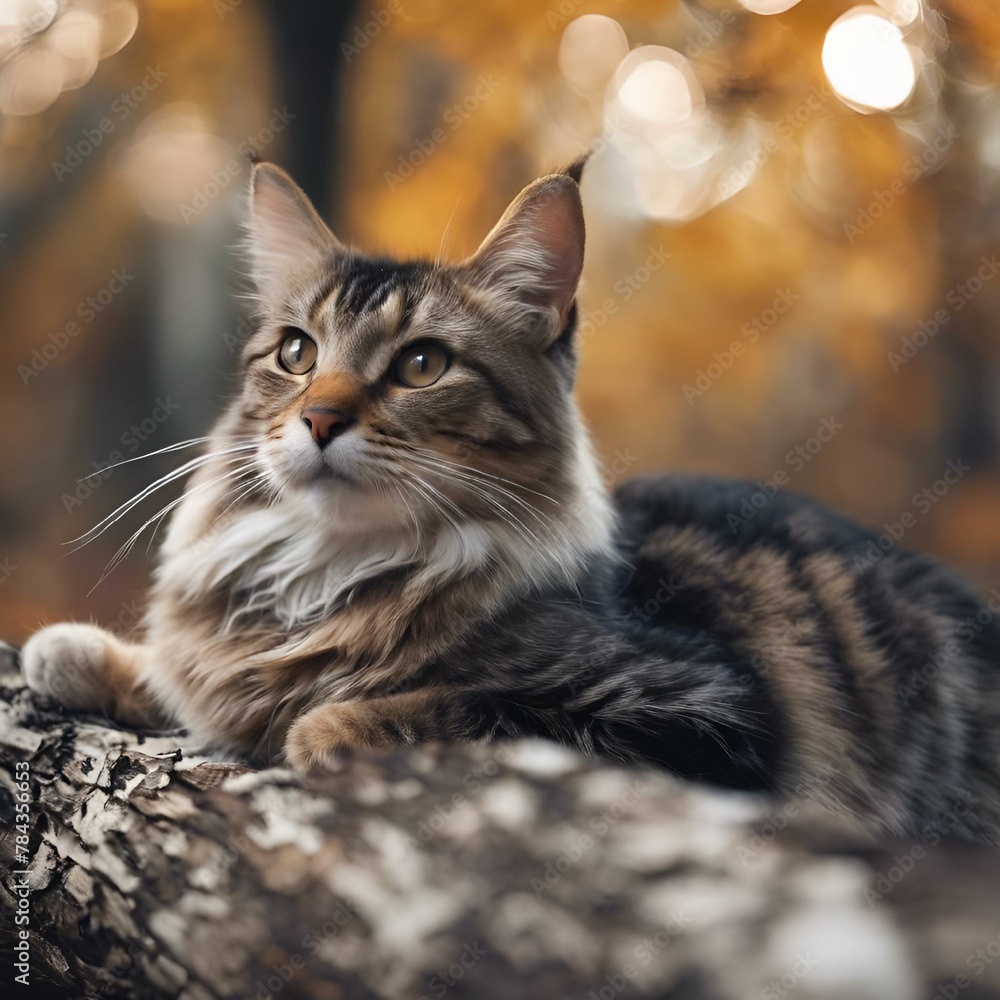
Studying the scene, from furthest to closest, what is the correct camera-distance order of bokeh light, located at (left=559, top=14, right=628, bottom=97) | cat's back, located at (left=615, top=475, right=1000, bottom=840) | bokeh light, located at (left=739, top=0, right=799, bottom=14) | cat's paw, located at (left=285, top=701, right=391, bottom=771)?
bokeh light, located at (left=559, top=14, right=628, bottom=97)
bokeh light, located at (left=739, top=0, right=799, bottom=14)
cat's back, located at (left=615, top=475, right=1000, bottom=840)
cat's paw, located at (left=285, top=701, right=391, bottom=771)

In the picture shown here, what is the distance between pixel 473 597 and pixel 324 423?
36 centimetres

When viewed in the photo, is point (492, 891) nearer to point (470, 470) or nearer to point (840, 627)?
point (470, 470)

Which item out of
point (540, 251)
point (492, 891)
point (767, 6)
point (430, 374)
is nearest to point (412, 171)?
point (767, 6)

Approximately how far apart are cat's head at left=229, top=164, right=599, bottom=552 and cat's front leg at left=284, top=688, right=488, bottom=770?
303mm

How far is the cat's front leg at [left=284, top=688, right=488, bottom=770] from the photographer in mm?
1252

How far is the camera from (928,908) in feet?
2.80

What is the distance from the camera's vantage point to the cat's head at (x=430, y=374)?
144cm

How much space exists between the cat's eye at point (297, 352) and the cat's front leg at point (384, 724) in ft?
2.01

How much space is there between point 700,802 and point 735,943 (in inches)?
7.9

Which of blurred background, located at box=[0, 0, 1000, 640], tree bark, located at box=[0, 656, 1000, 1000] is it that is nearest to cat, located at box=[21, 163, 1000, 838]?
tree bark, located at box=[0, 656, 1000, 1000]

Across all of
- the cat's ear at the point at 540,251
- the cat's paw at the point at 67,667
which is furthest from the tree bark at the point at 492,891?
the cat's ear at the point at 540,251

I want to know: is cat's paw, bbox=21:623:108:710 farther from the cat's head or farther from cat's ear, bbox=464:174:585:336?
cat's ear, bbox=464:174:585:336

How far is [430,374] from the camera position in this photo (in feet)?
5.08

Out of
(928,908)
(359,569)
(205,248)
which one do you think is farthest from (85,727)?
(205,248)
